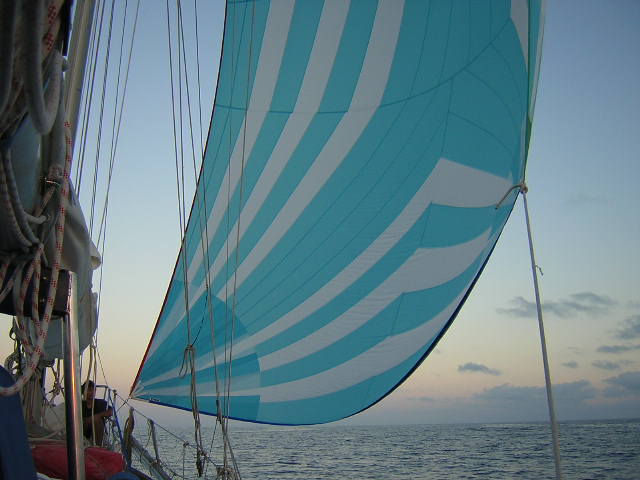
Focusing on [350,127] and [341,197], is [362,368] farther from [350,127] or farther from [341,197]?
[350,127]

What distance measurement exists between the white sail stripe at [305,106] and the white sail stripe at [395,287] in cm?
85

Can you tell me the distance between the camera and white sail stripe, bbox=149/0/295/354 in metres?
3.65

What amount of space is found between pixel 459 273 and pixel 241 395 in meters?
1.86

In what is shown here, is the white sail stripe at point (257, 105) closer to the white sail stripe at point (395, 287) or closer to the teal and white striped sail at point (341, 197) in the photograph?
the teal and white striped sail at point (341, 197)

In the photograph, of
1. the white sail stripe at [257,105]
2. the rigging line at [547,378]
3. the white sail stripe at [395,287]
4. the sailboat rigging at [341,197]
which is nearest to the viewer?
the rigging line at [547,378]

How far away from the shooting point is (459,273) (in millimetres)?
3572

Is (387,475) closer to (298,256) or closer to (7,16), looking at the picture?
(298,256)

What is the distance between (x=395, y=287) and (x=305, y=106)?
57.1 inches

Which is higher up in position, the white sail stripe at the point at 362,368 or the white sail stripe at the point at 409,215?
the white sail stripe at the point at 409,215

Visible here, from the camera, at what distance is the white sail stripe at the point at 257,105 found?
144 inches

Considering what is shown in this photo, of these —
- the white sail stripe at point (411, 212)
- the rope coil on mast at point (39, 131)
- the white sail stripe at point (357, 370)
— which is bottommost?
the white sail stripe at point (357, 370)

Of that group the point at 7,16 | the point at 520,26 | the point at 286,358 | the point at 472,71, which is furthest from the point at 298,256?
the point at 7,16

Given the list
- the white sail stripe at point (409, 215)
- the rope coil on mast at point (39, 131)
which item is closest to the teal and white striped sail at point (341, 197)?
the white sail stripe at point (409, 215)

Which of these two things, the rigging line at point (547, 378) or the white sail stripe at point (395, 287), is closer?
the rigging line at point (547, 378)
